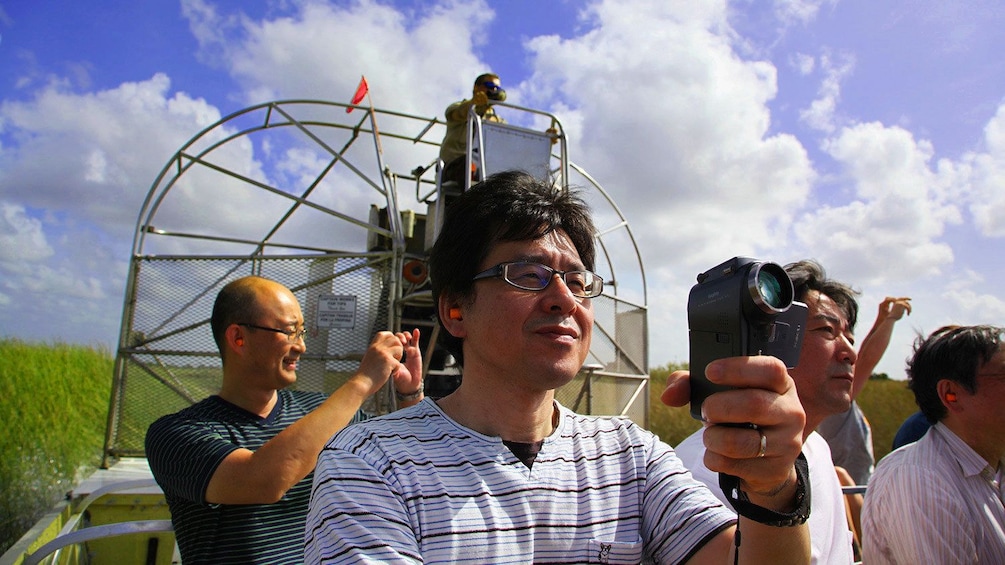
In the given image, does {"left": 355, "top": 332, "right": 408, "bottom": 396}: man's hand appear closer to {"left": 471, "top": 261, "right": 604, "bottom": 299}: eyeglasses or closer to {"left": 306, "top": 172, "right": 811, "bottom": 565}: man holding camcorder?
{"left": 306, "top": 172, "right": 811, "bottom": 565}: man holding camcorder

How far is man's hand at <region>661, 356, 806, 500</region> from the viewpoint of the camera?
0.89 metres

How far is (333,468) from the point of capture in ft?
4.00

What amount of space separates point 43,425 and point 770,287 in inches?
318

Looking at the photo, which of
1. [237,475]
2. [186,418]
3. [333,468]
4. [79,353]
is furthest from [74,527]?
[79,353]

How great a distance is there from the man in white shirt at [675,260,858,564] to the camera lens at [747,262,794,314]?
3.92 feet

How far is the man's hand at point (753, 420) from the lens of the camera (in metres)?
0.89

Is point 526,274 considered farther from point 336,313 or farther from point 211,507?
point 336,313

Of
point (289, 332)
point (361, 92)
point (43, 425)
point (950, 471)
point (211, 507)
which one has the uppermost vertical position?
point (361, 92)

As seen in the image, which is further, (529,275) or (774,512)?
(529,275)

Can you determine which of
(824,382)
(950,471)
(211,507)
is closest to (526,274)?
(211,507)

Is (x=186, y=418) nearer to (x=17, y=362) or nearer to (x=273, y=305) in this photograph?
(x=273, y=305)

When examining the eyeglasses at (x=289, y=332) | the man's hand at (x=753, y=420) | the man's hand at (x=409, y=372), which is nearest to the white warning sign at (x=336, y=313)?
the eyeglasses at (x=289, y=332)

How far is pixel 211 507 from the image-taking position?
2.02 metres

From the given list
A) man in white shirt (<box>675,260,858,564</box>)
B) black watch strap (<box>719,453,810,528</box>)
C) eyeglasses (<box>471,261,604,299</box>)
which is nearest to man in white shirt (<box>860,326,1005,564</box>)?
man in white shirt (<box>675,260,858,564</box>)
